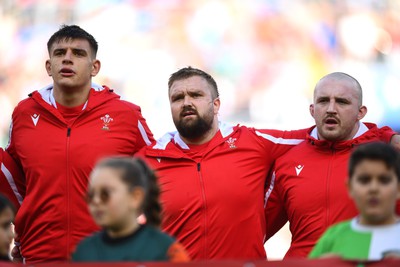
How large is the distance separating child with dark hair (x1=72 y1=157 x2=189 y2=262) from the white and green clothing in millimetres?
631

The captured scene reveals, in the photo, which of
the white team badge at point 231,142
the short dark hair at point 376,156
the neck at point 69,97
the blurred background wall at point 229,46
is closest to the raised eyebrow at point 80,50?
the neck at point 69,97

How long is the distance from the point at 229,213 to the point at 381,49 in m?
8.92

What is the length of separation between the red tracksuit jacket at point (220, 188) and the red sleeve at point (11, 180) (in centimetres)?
75

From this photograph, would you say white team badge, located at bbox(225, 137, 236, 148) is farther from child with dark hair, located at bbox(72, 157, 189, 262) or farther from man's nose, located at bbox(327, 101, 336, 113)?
child with dark hair, located at bbox(72, 157, 189, 262)

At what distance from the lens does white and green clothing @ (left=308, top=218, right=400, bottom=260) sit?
173 inches

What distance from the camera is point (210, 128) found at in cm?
607

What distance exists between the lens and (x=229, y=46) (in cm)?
1411

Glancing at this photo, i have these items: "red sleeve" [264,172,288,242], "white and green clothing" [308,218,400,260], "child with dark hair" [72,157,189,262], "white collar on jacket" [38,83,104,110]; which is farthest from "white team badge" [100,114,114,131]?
"white and green clothing" [308,218,400,260]

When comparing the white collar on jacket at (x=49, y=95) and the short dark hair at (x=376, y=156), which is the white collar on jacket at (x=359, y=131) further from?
the short dark hair at (x=376, y=156)

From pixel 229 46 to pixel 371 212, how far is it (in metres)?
9.86

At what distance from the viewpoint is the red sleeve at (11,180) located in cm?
605

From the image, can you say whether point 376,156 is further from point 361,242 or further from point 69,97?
point 69,97

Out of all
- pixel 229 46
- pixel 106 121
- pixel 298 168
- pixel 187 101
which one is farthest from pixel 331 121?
pixel 229 46

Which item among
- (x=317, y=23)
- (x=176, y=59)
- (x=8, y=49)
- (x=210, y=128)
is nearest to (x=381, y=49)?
(x=317, y=23)
